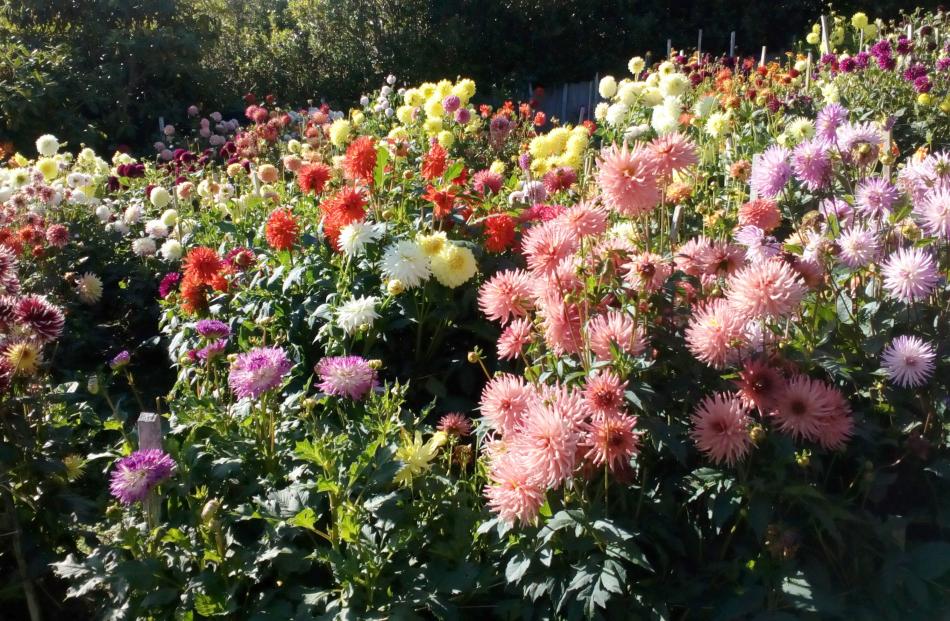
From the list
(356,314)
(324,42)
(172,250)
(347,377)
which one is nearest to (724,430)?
(347,377)

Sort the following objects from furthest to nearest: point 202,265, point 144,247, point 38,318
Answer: point 144,247
point 202,265
point 38,318

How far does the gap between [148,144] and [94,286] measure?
21.2ft

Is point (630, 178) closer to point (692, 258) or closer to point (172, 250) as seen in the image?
point (692, 258)

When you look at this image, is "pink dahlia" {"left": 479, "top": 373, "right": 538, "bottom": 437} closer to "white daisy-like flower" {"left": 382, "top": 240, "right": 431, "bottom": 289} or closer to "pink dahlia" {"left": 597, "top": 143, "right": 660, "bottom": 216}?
"pink dahlia" {"left": 597, "top": 143, "right": 660, "bottom": 216}

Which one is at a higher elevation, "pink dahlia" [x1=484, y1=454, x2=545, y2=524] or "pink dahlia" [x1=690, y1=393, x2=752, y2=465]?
"pink dahlia" [x1=690, y1=393, x2=752, y2=465]

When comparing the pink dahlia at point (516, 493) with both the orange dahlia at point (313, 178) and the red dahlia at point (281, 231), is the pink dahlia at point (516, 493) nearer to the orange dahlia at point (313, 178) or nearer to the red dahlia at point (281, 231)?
the red dahlia at point (281, 231)

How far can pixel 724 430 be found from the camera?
5.51 ft

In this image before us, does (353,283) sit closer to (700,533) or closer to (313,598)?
(313,598)

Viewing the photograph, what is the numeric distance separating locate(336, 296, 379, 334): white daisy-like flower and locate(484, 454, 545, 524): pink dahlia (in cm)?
90

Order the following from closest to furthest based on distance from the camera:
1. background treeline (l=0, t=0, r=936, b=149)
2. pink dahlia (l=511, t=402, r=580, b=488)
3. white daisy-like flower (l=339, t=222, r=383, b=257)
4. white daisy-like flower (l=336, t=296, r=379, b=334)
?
pink dahlia (l=511, t=402, r=580, b=488), white daisy-like flower (l=336, t=296, r=379, b=334), white daisy-like flower (l=339, t=222, r=383, b=257), background treeline (l=0, t=0, r=936, b=149)

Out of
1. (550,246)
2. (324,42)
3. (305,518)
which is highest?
(324,42)

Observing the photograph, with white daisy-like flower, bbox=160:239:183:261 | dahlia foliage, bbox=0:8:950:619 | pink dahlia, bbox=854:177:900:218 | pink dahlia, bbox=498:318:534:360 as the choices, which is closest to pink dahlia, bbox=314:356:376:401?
dahlia foliage, bbox=0:8:950:619

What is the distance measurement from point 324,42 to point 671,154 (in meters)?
11.5

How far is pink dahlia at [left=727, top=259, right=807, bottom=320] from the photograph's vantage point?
5.44 feet
